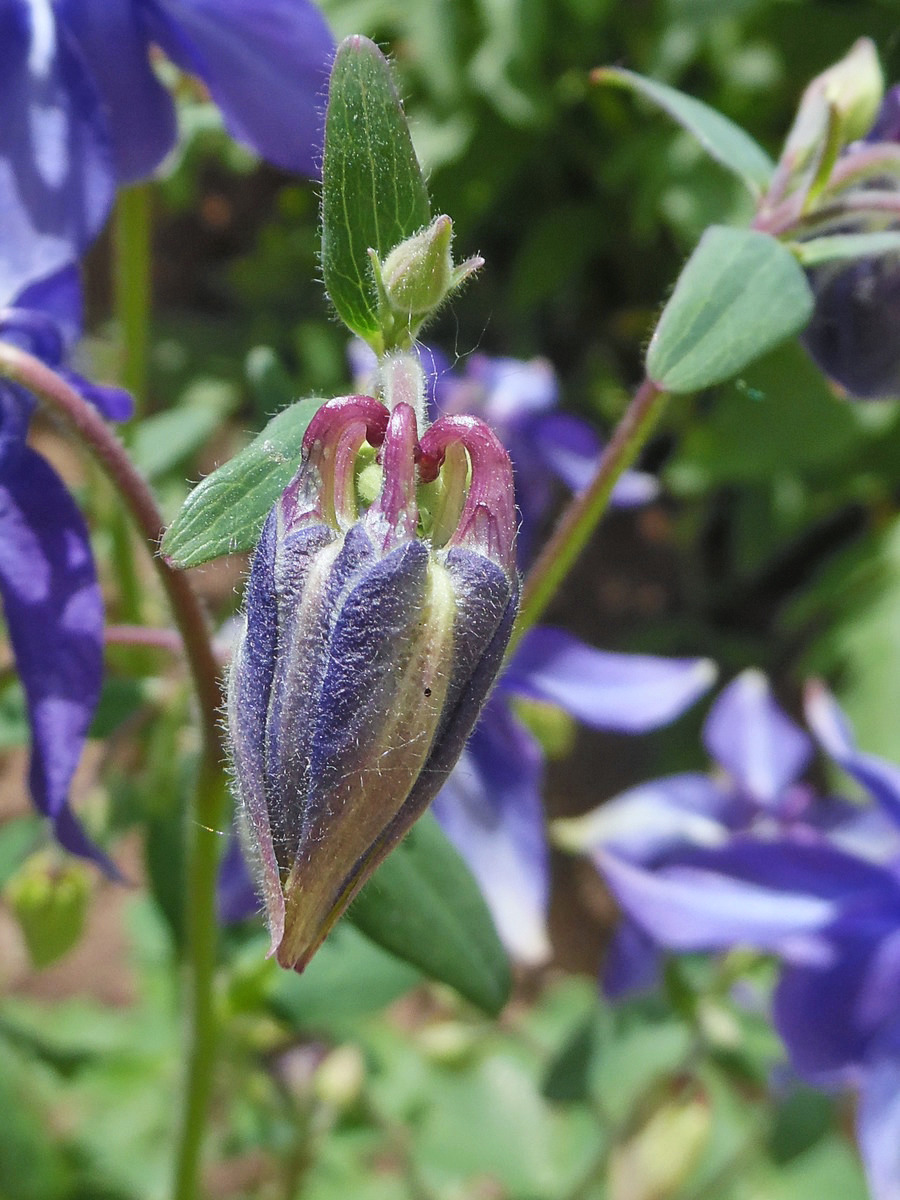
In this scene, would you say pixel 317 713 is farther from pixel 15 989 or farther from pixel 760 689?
pixel 15 989

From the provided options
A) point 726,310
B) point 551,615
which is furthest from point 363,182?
point 551,615

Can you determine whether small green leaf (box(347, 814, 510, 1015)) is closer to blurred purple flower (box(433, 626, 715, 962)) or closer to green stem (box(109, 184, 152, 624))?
blurred purple flower (box(433, 626, 715, 962))

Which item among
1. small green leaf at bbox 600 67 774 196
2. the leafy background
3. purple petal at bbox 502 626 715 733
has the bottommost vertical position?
the leafy background

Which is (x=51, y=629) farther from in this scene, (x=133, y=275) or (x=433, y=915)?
(x=133, y=275)

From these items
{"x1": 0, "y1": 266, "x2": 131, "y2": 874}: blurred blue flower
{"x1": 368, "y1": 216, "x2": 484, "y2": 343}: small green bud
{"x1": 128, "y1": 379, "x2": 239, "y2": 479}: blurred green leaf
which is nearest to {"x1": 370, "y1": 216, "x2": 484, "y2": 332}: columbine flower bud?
{"x1": 368, "y1": 216, "x2": 484, "y2": 343}: small green bud

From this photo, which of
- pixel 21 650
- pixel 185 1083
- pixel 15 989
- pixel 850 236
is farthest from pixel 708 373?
pixel 15 989

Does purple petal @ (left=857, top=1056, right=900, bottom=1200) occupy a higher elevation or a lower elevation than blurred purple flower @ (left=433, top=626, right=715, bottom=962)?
lower
